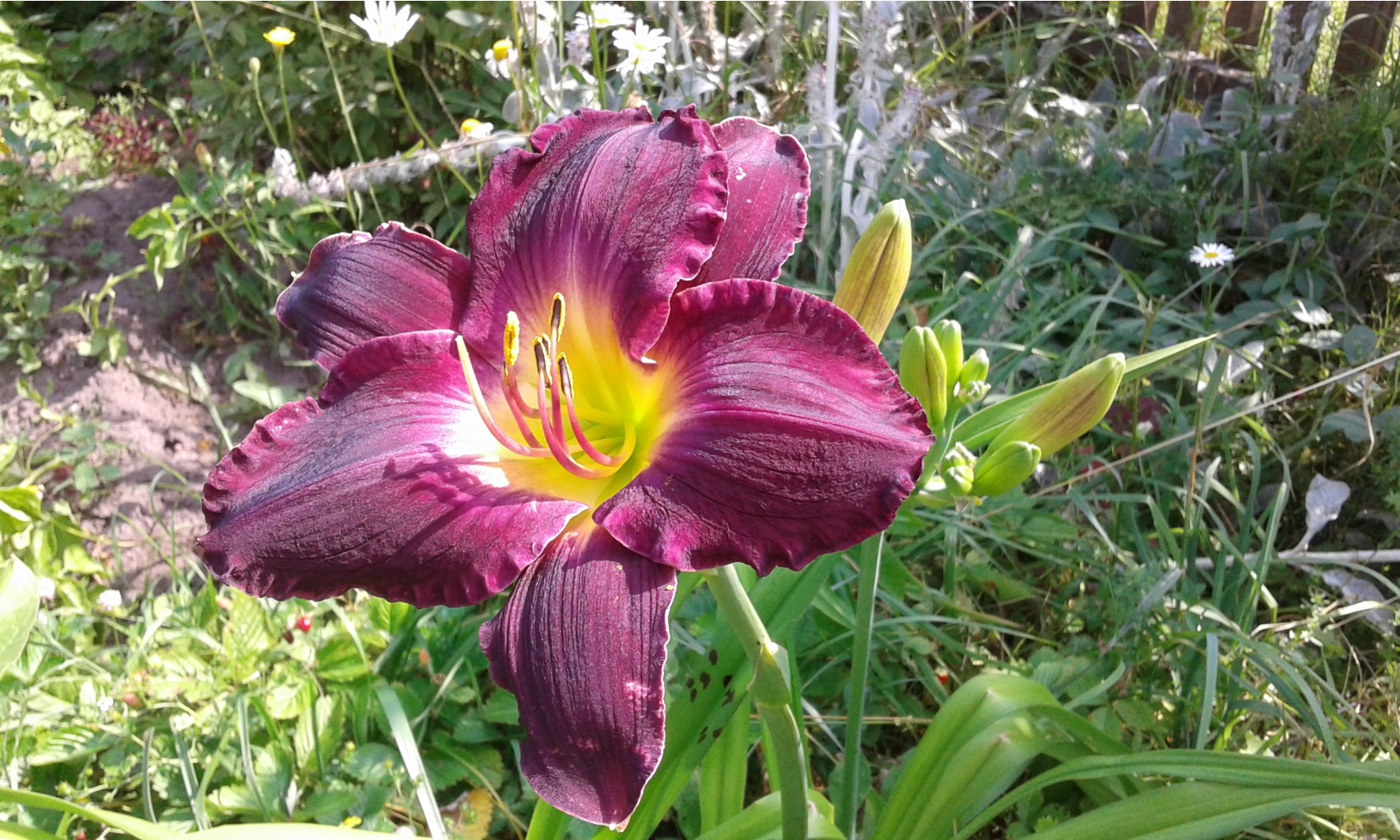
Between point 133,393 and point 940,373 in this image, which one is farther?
point 133,393

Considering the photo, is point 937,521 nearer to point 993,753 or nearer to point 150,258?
point 993,753

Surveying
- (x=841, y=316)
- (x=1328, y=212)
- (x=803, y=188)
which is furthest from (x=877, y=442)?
(x=1328, y=212)

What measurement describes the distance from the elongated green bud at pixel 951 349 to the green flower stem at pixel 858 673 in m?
0.20

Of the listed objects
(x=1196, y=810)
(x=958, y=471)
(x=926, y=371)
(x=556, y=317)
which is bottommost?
(x=1196, y=810)

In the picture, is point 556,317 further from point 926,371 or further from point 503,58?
point 503,58

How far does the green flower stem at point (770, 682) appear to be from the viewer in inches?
36.6

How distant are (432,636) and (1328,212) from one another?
86.4 inches

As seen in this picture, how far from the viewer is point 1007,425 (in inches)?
43.4

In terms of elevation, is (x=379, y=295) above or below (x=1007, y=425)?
above

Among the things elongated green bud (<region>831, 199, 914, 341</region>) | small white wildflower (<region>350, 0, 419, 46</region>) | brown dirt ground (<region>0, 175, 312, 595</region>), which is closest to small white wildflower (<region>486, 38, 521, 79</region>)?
small white wildflower (<region>350, 0, 419, 46</region>)

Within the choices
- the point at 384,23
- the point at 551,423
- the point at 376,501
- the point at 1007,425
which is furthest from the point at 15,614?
the point at 384,23

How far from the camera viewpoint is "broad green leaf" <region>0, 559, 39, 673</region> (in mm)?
918

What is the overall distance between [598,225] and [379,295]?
0.78 ft

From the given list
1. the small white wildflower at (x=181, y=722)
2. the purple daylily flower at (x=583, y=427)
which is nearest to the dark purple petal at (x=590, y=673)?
the purple daylily flower at (x=583, y=427)
